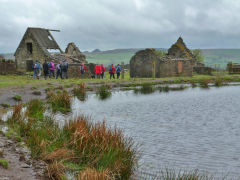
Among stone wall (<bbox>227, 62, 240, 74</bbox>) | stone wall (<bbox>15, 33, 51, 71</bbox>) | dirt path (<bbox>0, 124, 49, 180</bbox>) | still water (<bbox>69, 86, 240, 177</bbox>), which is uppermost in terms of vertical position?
stone wall (<bbox>15, 33, 51, 71</bbox>)

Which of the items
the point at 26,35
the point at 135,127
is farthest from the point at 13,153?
the point at 26,35

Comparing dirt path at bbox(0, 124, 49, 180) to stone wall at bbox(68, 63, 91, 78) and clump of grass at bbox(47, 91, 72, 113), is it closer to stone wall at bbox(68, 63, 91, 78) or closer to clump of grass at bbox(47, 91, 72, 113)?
clump of grass at bbox(47, 91, 72, 113)

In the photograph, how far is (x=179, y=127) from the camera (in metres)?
12.9

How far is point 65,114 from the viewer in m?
15.2

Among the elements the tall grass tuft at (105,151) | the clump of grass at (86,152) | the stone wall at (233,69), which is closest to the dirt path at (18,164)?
the clump of grass at (86,152)

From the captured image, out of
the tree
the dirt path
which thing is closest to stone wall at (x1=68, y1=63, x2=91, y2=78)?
the dirt path

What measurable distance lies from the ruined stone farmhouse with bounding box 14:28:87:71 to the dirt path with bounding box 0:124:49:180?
1399 inches

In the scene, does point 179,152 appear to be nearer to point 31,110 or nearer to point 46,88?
point 31,110

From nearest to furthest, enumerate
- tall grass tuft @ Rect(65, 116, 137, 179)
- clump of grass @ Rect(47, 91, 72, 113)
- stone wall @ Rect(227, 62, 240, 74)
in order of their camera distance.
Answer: tall grass tuft @ Rect(65, 116, 137, 179), clump of grass @ Rect(47, 91, 72, 113), stone wall @ Rect(227, 62, 240, 74)

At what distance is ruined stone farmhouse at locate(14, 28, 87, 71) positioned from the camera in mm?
45094

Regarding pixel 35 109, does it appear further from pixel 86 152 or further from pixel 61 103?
pixel 86 152

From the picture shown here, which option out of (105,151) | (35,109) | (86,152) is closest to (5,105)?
(35,109)

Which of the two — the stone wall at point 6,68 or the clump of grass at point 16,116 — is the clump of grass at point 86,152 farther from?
the stone wall at point 6,68

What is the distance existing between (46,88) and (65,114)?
8.83m
